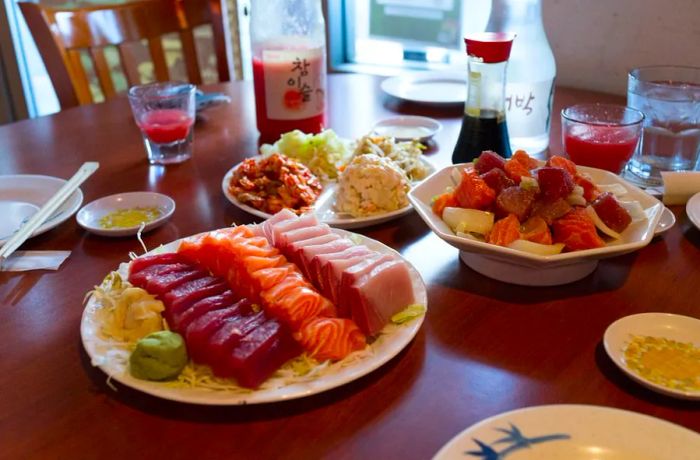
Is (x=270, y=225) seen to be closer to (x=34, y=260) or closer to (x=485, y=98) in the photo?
(x=34, y=260)

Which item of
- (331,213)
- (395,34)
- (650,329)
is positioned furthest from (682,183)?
(395,34)

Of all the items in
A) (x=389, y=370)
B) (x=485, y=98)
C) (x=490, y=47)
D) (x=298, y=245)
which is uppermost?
(x=490, y=47)

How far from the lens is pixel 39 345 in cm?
99

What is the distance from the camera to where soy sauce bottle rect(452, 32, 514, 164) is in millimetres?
1345

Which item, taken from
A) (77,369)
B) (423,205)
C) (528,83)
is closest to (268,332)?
(77,369)

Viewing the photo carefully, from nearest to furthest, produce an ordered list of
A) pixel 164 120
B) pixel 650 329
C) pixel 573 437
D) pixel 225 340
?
pixel 573 437 < pixel 225 340 < pixel 650 329 < pixel 164 120

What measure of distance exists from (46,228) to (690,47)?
1818 millimetres

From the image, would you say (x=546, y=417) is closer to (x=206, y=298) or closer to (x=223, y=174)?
(x=206, y=298)

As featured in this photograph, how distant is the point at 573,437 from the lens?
764mm

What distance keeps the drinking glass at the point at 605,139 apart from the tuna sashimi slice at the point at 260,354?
2.72ft

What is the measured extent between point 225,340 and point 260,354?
50 millimetres

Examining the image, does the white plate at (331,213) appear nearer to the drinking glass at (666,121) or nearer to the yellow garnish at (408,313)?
the yellow garnish at (408,313)

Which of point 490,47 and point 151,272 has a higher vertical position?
point 490,47

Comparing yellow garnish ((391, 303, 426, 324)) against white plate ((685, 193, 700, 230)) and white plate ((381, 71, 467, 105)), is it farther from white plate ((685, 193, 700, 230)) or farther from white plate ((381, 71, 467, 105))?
white plate ((381, 71, 467, 105))
